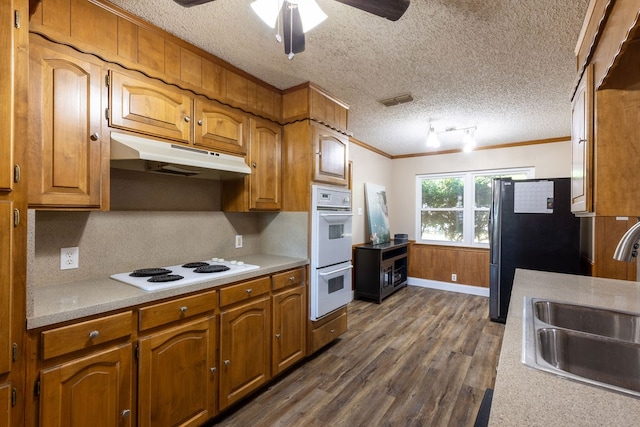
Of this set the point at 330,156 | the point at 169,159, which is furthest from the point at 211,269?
the point at 330,156

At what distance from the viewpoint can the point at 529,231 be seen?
338 centimetres

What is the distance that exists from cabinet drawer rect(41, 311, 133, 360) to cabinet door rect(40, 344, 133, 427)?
61 millimetres

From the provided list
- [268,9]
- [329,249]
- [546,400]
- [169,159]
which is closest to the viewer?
[546,400]

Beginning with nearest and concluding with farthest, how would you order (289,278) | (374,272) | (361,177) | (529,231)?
(289,278) → (529,231) → (374,272) → (361,177)

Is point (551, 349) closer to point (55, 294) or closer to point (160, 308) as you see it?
point (160, 308)

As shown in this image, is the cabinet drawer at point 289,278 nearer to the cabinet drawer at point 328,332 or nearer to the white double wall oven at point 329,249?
the white double wall oven at point 329,249

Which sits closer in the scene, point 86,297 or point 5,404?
point 5,404

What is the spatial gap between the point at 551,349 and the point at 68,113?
7.65 ft

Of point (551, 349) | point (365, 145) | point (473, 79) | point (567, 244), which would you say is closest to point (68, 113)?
point (551, 349)

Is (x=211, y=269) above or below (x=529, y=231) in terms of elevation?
below

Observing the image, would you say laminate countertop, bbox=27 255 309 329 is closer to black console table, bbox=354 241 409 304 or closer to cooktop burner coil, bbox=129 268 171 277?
cooktop burner coil, bbox=129 268 171 277

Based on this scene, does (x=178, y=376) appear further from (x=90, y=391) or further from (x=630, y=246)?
(x=630, y=246)

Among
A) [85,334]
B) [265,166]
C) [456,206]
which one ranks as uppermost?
[265,166]

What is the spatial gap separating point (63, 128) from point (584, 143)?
2421mm
